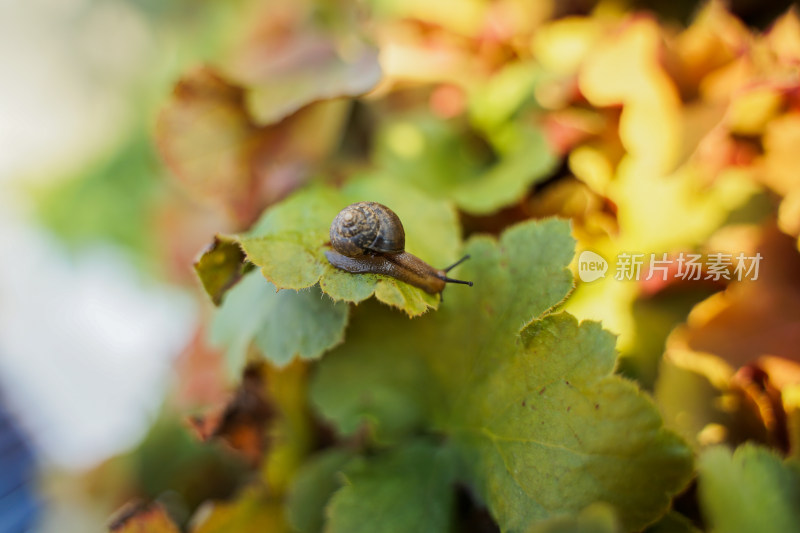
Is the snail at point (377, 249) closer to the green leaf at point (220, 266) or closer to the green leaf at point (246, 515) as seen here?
the green leaf at point (220, 266)

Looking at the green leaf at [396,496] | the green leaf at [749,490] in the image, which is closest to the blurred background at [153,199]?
the green leaf at [749,490]

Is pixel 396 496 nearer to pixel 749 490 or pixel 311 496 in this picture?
pixel 311 496

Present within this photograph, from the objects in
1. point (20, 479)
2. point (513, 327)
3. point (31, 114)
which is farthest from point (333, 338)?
point (31, 114)

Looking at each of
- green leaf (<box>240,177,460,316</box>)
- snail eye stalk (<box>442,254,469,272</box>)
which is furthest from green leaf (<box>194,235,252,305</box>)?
snail eye stalk (<box>442,254,469,272</box>)

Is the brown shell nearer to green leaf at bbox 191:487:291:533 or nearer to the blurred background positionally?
the blurred background

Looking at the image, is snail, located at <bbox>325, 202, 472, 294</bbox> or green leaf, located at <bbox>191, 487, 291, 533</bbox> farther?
green leaf, located at <bbox>191, 487, 291, 533</bbox>

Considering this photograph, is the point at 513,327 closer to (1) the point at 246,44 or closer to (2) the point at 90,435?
(1) the point at 246,44
